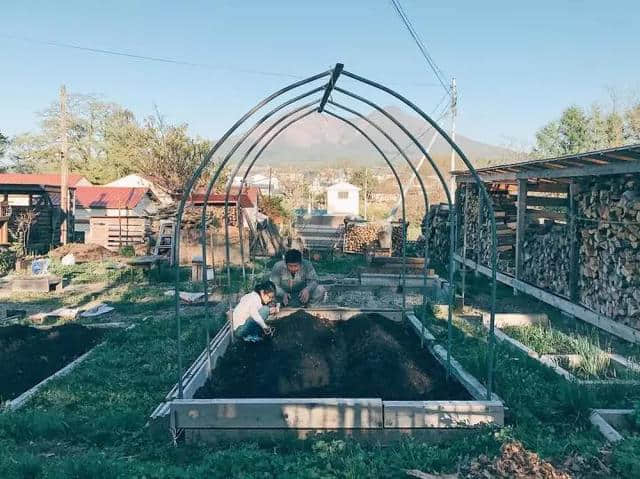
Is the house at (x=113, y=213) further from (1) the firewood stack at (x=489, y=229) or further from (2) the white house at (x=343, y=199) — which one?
(2) the white house at (x=343, y=199)

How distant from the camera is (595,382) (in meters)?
5.27

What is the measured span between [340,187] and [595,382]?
4484 centimetres

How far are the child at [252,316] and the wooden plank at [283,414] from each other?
→ 206 centimetres

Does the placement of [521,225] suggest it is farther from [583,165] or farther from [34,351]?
[34,351]

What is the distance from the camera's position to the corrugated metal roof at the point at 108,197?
28.6 meters

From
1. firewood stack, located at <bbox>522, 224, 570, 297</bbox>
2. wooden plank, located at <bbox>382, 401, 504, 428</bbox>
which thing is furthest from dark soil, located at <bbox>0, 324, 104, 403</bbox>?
firewood stack, located at <bbox>522, 224, 570, 297</bbox>

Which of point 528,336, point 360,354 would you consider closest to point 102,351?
point 360,354

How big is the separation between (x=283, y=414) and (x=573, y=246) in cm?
663

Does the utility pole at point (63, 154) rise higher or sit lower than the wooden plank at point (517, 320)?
higher

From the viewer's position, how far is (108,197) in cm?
3023

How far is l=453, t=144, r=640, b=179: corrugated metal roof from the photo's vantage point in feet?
23.1

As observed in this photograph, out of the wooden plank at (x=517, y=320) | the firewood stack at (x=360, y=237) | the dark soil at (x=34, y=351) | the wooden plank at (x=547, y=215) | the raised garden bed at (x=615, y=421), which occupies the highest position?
the wooden plank at (x=547, y=215)

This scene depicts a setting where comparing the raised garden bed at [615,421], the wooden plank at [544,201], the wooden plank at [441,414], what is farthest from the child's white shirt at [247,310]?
the wooden plank at [544,201]

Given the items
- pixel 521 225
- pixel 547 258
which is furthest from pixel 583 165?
pixel 521 225
